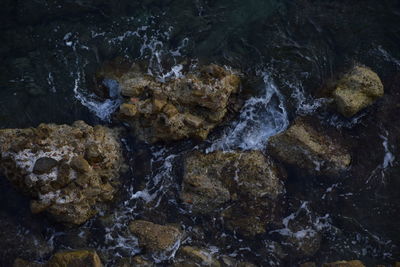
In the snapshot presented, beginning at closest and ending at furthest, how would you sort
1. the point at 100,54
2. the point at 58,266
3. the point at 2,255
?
1. the point at 58,266
2. the point at 2,255
3. the point at 100,54

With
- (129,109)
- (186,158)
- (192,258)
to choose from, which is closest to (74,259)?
(192,258)

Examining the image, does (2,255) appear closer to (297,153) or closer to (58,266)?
(58,266)

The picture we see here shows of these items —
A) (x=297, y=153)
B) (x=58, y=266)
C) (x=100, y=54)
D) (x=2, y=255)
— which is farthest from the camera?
(x=100, y=54)

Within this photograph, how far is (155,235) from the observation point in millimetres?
9227

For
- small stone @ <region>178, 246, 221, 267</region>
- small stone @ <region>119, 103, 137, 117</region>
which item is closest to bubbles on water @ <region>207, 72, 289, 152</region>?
small stone @ <region>119, 103, 137, 117</region>

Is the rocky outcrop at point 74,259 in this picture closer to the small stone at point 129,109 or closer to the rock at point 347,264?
the small stone at point 129,109

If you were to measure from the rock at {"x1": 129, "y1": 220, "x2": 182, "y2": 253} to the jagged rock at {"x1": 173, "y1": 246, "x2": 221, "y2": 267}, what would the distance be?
232 mm

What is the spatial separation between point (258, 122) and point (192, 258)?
11.6 ft

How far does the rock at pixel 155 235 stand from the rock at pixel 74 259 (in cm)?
105

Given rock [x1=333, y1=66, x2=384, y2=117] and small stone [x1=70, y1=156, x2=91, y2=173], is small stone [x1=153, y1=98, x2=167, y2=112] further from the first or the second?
rock [x1=333, y1=66, x2=384, y2=117]

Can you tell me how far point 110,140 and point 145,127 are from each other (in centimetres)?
86

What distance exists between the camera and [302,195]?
32.8 feet

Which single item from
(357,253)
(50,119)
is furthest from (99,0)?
(357,253)

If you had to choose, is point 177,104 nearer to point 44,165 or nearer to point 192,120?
point 192,120
